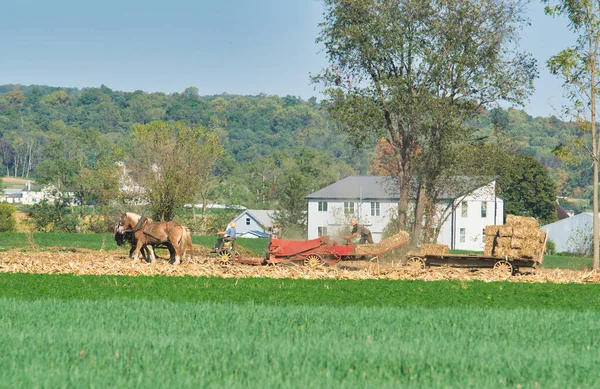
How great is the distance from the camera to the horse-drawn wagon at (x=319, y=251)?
2616cm

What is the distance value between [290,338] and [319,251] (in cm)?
1454

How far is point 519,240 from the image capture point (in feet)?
82.3

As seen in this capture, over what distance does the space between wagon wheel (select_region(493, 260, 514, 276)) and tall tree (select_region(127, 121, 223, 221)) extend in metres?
29.9

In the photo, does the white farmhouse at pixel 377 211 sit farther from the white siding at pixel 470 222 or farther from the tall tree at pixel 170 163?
the tall tree at pixel 170 163

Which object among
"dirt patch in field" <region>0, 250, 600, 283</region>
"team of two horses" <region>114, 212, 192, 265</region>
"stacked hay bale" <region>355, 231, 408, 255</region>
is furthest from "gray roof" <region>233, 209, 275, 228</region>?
"dirt patch in field" <region>0, 250, 600, 283</region>

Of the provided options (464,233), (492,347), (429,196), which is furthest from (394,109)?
(464,233)

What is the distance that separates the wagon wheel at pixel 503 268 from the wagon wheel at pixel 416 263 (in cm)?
237

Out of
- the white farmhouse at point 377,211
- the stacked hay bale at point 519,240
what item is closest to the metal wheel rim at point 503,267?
the stacked hay bale at point 519,240

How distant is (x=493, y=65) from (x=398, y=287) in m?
21.0

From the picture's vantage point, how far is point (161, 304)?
15602 millimetres

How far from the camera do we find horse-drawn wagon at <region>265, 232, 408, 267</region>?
85.8ft

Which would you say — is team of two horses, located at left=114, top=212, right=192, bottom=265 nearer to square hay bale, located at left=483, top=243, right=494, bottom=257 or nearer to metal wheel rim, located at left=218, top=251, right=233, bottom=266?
metal wheel rim, located at left=218, top=251, right=233, bottom=266

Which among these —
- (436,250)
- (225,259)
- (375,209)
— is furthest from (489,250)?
(375,209)

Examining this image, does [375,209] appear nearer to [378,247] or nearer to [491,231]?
[491,231]
